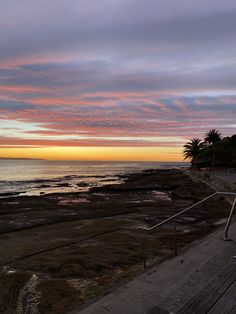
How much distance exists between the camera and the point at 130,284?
15.8ft

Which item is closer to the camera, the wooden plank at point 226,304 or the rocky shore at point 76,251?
the wooden plank at point 226,304

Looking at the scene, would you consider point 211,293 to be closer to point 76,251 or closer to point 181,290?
point 181,290

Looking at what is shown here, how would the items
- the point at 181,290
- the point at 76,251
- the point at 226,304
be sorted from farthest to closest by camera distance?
the point at 76,251, the point at 181,290, the point at 226,304

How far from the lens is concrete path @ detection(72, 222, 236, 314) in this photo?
4039 mm

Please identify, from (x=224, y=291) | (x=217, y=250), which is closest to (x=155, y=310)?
(x=224, y=291)

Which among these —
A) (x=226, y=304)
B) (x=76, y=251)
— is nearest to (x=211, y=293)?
(x=226, y=304)

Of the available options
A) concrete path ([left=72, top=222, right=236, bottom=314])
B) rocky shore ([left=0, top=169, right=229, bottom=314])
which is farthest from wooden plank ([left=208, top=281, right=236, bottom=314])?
rocky shore ([left=0, top=169, right=229, bottom=314])

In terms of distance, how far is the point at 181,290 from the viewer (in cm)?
450

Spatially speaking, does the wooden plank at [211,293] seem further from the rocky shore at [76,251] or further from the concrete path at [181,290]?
the rocky shore at [76,251]

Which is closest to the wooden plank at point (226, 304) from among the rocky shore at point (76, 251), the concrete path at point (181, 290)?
the concrete path at point (181, 290)

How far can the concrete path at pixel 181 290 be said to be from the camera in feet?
13.3

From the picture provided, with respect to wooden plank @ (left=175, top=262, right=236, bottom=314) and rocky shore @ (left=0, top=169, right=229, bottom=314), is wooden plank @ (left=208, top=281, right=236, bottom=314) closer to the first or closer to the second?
wooden plank @ (left=175, top=262, right=236, bottom=314)

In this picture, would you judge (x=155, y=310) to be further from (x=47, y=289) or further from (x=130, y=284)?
(x=47, y=289)

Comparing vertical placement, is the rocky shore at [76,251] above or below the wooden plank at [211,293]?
below
